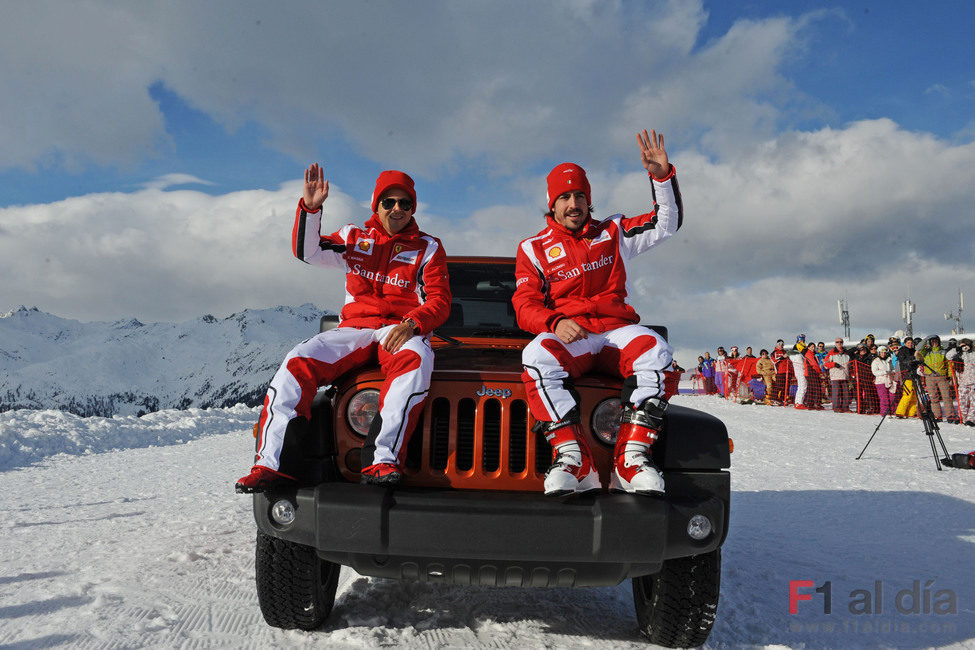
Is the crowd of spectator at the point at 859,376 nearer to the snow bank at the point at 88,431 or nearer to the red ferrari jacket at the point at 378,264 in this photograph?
the red ferrari jacket at the point at 378,264

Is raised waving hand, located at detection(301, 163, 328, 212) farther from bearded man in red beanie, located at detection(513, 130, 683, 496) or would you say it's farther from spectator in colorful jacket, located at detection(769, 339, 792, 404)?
spectator in colorful jacket, located at detection(769, 339, 792, 404)

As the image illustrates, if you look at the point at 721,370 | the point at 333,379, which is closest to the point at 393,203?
the point at 333,379

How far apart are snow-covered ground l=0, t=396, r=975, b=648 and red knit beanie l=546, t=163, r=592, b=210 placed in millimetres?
2176

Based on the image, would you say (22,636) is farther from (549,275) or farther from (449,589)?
(549,275)

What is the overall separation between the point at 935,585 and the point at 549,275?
2893 mm

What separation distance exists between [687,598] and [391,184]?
102 inches

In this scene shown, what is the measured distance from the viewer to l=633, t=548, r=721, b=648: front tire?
288 centimetres

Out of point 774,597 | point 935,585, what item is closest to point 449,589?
point 774,597

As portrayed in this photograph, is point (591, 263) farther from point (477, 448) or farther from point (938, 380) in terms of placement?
point (938, 380)

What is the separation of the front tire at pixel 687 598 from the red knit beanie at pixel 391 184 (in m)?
2.37

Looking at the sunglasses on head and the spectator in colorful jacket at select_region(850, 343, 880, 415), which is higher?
the sunglasses on head

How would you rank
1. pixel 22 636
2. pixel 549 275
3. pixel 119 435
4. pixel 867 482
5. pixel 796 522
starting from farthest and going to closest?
pixel 119 435 → pixel 867 482 → pixel 796 522 → pixel 549 275 → pixel 22 636

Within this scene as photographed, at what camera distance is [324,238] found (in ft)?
12.5

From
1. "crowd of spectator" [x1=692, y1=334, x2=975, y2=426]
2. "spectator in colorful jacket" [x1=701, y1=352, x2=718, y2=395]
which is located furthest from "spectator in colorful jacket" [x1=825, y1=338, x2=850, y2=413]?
"spectator in colorful jacket" [x1=701, y1=352, x2=718, y2=395]
